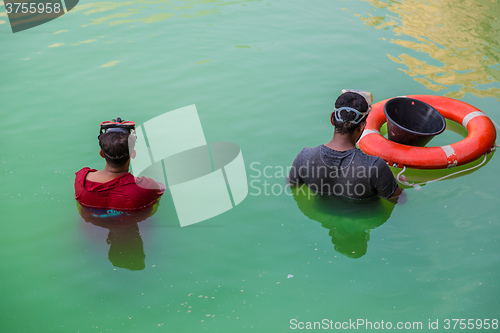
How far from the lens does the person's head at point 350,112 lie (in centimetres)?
364

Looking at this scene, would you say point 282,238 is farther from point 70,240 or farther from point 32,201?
point 32,201

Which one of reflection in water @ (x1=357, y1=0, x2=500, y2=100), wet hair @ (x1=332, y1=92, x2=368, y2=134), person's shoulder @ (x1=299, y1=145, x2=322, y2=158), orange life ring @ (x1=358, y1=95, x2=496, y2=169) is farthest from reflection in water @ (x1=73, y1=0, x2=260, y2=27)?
wet hair @ (x1=332, y1=92, x2=368, y2=134)

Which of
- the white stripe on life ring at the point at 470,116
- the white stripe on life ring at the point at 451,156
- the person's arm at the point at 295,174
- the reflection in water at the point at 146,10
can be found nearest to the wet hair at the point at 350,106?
the person's arm at the point at 295,174

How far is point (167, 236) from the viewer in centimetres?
397

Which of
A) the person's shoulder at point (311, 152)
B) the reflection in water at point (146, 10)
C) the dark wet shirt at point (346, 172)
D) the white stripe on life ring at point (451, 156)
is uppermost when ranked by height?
the reflection in water at point (146, 10)

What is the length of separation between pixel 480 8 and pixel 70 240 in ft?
26.0

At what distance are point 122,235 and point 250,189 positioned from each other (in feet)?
4.39

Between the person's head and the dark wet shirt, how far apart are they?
→ 0.20 metres

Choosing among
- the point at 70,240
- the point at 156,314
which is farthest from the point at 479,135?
the point at 70,240

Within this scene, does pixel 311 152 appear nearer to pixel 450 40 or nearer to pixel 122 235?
pixel 122 235

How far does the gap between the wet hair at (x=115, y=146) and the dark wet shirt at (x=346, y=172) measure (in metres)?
1.49

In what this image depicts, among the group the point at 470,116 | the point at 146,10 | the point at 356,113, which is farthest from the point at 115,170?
the point at 146,10

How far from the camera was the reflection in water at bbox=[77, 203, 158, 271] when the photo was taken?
Result: 3.72 m

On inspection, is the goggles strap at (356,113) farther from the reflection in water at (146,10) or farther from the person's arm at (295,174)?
the reflection in water at (146,10)
